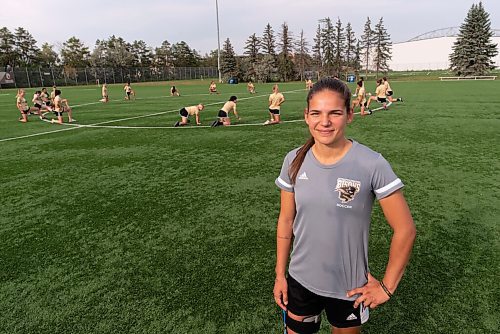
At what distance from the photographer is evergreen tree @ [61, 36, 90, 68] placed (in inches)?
3438

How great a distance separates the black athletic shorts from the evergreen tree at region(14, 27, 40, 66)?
9640 centimetres

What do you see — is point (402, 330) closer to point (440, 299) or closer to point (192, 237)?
point (440, 299)

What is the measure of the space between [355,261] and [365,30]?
90.8m

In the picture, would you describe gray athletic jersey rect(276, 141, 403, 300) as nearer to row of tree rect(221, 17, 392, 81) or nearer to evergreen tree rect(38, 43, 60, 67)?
row of tree rect(221, 17, 392, 81)

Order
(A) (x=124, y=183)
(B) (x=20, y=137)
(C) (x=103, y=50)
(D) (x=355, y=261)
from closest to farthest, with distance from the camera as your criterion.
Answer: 1. (D) (x=355, y=261)
2. (A) (x=124, y=183)
3. (B) (x=20, y=137)
4. (C) (x=103, y=50)

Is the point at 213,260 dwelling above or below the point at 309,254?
below

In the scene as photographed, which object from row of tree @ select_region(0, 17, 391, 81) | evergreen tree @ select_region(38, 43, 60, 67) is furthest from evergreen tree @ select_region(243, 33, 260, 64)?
evergreen tree @ select_region(38, 43, 60, 67)

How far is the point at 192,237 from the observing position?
485 cm

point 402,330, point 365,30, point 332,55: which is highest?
point 365,30

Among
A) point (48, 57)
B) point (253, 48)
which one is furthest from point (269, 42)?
point (48, 57)

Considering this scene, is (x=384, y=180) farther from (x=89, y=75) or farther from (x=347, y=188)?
(x=89, y=75)

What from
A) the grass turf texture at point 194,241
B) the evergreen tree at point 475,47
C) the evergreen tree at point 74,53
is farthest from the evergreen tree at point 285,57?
the grass turf texture at point 194,241

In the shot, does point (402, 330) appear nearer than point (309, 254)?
No

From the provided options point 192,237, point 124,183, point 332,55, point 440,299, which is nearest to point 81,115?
point 124,183
